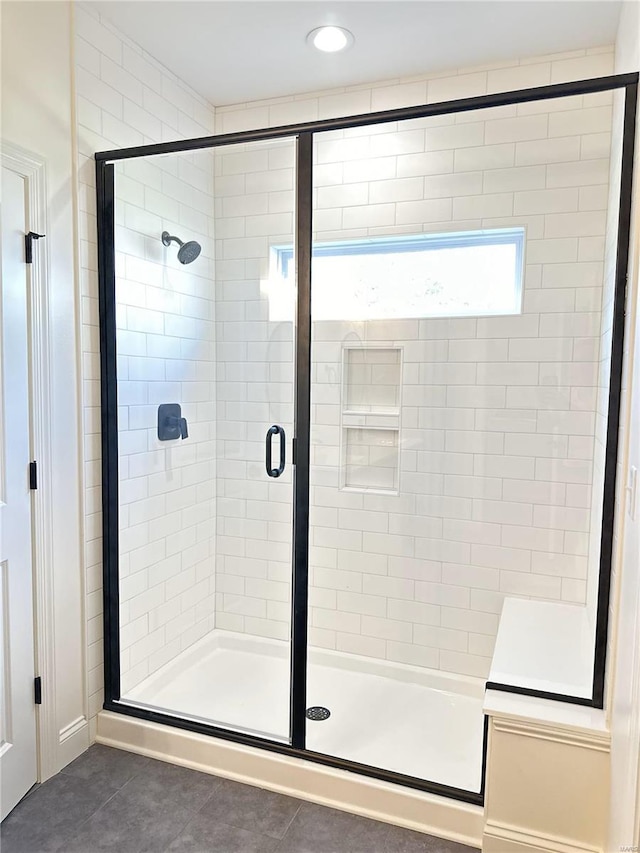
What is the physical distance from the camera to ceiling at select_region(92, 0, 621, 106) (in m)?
2.11

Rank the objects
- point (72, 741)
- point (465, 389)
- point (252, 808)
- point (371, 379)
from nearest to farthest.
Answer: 1. point (252, 808)
2. point (72, 741)
3. point (465, 389)
4. point (371, 379)

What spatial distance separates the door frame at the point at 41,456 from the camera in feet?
6.34

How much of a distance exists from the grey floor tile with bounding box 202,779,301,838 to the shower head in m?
2.10

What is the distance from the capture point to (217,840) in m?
1.79

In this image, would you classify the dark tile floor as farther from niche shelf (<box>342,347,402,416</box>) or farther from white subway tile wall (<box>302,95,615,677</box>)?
niche shelf (<box>342,347,402,416</box>)

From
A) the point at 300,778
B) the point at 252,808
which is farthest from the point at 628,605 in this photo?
the point at 252,808

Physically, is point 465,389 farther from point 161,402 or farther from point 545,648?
point 161,402

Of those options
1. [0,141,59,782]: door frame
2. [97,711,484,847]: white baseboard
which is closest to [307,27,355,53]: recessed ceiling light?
[0,141,59,782]: door frame

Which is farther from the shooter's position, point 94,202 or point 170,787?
point 94,202

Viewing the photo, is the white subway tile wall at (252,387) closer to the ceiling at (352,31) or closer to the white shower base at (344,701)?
the white shower base at (344,701)

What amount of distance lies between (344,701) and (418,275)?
6.49 ft

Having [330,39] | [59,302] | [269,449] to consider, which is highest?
[330,39]

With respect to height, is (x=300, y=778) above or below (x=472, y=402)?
below

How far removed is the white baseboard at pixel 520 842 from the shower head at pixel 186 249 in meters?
2.39
